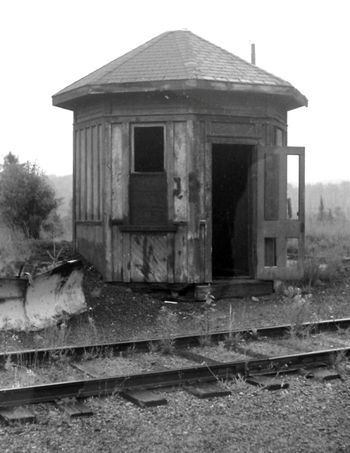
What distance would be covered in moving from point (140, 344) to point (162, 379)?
1.51 m

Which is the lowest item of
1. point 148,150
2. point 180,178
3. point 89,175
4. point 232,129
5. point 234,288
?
point 234,288

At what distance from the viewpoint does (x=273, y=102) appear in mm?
11781

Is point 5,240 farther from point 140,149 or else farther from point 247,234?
point 247,234

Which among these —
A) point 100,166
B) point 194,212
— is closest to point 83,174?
point 100,166

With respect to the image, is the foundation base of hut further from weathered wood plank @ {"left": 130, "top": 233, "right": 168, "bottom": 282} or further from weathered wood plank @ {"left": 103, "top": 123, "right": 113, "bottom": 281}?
weathered wood plank @ {"left": 103, "top": 123, "right": 113, "bottom": 281}

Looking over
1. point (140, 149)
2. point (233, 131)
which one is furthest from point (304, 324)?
point (140, 149)

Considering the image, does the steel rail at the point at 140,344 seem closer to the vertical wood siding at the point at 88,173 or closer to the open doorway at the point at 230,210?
the open doorway at the point at 230,210

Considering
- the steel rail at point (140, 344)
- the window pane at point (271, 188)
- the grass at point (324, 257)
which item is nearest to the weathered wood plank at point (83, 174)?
the window pane at point (271, 188)

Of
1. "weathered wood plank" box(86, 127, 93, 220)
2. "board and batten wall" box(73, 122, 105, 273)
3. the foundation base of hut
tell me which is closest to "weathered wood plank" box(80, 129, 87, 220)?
"board and batten wall" box(73, 122, 105, 273)

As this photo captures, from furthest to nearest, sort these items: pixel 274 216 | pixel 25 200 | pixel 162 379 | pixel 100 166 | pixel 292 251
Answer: pixel 292 251 → pixel 25 200 → pixel 274 216 → pixel 100 166 → pixel 162 379

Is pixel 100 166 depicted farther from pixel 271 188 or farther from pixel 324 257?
pixel 324 257

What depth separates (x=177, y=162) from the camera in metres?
11.1

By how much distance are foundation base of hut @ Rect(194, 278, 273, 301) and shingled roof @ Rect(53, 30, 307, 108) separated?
3.22 metres

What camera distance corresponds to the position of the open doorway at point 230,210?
12836 mm
